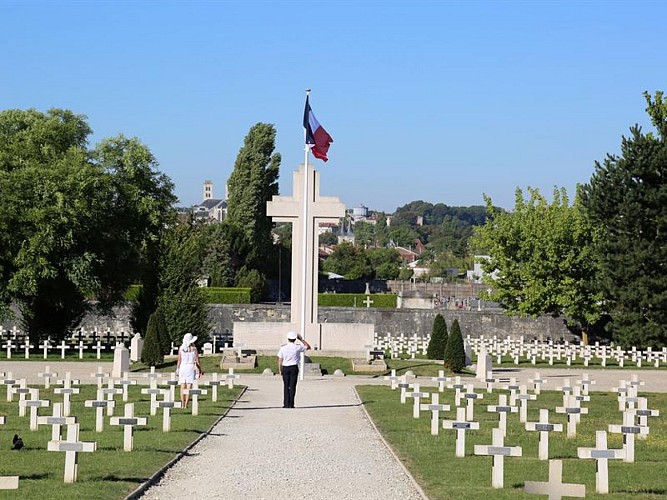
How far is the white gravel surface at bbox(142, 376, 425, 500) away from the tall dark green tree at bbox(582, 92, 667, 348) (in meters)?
29.1

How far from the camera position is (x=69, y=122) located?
53.1 metres

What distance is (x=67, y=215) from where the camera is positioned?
152ft

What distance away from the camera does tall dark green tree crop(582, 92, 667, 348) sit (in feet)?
169

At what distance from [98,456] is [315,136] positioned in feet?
79.3

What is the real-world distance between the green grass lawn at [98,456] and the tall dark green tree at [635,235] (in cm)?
3129

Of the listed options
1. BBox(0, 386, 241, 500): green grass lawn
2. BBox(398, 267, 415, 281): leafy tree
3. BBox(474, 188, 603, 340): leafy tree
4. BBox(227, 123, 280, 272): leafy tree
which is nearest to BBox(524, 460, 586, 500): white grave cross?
BBox(0, 386, 241, 500): green grass lawn

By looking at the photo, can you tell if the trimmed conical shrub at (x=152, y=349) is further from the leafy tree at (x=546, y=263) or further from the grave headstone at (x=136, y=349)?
the leafy tree at (x=546, y=263)

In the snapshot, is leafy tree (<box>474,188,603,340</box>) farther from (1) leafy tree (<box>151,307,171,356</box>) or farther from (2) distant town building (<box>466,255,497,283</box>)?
(1) leafy tree (<box>151,307,171,356</box>)

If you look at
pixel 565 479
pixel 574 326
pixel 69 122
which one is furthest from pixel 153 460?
pixel 574 326

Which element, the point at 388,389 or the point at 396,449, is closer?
the point at 396,449

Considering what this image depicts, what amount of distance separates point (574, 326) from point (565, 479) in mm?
47849

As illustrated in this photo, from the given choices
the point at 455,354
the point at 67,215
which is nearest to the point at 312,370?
the point at 455,354

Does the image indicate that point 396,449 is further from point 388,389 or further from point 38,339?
point 38,339

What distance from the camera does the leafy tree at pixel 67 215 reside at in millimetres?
46062
